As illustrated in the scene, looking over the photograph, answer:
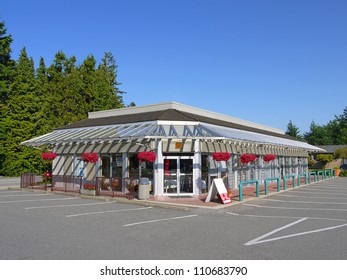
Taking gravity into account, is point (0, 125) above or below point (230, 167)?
above

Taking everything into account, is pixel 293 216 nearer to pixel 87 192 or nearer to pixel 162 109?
pixel 87 192

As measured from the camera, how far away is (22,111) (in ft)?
120

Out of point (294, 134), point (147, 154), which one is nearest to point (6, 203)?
point (147, 154)

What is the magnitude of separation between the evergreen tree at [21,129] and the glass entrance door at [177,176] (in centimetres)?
2281

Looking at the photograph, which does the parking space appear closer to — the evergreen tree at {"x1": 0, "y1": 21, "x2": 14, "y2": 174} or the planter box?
the planter box

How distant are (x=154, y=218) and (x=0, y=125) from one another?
30.1m

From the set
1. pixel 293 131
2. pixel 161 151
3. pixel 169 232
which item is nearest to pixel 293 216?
pixel 169 232

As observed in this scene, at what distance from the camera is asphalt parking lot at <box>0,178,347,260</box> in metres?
6.62

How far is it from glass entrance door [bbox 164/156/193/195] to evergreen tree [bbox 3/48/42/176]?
898 inches

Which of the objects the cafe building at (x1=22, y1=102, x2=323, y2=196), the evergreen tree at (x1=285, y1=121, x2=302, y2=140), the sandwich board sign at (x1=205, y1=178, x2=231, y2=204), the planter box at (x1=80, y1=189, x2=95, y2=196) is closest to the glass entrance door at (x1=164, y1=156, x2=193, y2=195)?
the cafe building at (x1=22, y1=102, x2=323, y2=196)

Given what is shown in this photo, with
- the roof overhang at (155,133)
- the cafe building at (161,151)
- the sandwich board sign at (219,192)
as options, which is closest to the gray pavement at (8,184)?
the cafe building at (161,151)

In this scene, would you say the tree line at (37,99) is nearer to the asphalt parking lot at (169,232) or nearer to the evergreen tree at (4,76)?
the evergreen tree at (4,76)

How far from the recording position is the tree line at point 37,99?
115ft
